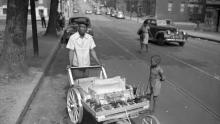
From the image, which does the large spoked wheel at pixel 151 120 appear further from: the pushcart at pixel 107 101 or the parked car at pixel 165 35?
the parked car at pixel 165 35

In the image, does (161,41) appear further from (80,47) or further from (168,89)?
(80,47)

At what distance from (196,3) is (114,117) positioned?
67.7m

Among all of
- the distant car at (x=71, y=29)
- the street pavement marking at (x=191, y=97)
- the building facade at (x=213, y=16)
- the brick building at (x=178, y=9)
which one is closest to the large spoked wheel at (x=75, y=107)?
the street pavement marking at (x=191, y=97)

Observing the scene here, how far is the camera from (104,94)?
5461mm

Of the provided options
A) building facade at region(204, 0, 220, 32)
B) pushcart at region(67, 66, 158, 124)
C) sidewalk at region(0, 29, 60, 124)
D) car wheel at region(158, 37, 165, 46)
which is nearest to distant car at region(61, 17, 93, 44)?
car wheel at region(158, 37, 165, 46)

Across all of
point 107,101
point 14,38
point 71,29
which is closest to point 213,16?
point 71,29

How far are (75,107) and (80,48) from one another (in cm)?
141

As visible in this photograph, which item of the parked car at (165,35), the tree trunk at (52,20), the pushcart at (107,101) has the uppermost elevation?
the tree trunk at (52,20)

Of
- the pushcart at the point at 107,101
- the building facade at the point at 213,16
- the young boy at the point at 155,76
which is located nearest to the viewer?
the pushcart at the point at 107,101

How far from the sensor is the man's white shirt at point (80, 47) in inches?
262

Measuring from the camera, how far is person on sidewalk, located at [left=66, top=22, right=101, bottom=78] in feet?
→ 21.8

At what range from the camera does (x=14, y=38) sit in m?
9.05

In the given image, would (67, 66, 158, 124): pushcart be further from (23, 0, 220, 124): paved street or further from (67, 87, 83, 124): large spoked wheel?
(23, 0, 220, 124): paved street

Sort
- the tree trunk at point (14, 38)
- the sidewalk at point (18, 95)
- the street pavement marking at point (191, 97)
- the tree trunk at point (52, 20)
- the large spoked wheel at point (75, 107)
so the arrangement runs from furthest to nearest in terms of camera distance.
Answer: the tree trunk at point (52, 20) < the tree trunk at point (14, 38) < the street pavement marking at point (191, 97) < the sidewalk at point (18, 95) < the large spoked wheel at point (75, 107)
